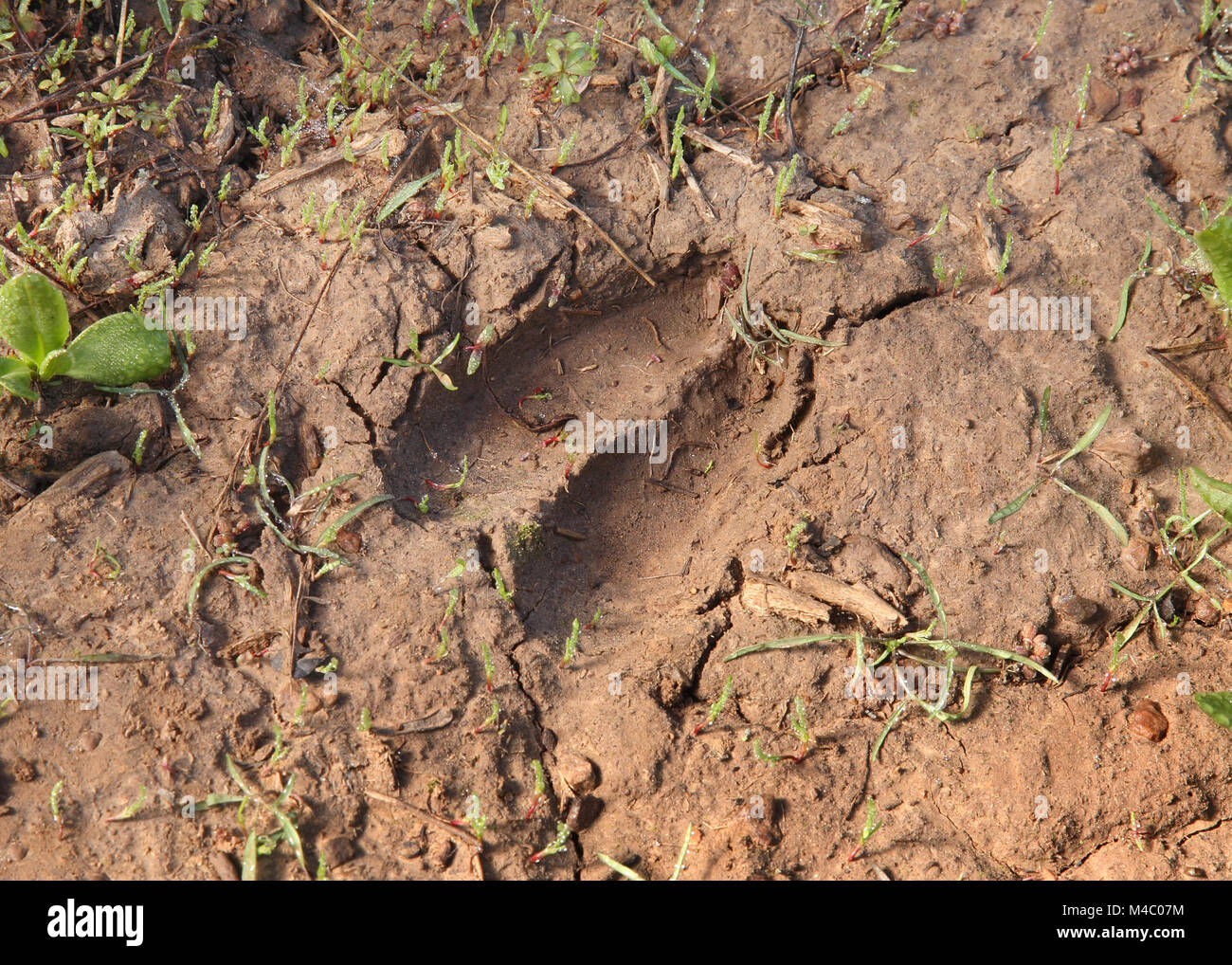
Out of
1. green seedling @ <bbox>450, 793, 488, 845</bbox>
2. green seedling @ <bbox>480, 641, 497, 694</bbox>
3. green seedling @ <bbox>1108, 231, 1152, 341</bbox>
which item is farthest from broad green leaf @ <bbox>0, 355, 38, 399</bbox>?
green seedling @ <bbox>1108, 231, 1152, 341</bbox>

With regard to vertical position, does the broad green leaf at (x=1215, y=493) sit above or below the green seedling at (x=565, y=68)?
below

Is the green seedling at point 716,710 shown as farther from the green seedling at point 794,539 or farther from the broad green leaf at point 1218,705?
the broad green leaf at point 1218,705

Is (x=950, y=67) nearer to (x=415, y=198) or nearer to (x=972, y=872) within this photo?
(x=415, y=198)

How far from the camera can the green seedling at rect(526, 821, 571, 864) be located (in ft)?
7.90

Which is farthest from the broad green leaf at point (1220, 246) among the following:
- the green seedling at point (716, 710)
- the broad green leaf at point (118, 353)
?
the broad green leaf at point (118, 353)

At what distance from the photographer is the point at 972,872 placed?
248cm

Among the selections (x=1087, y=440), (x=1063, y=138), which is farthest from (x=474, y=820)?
(x=1063, y=138)

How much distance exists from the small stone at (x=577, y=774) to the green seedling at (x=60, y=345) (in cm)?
169

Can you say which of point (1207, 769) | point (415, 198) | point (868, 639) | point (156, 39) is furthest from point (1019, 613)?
point (156, 39)

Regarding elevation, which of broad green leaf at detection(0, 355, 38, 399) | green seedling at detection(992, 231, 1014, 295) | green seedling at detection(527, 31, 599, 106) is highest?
green seedling at detection(527, 31, 599, 106)

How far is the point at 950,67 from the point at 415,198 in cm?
206

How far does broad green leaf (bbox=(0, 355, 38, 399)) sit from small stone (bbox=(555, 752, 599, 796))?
→ 187cm

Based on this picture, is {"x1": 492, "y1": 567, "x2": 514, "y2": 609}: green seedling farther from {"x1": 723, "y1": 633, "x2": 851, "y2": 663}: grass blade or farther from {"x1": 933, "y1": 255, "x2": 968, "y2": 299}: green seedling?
{"x1": 933, "y1": 255, "x2": 968, "y2": 299}: green seedling

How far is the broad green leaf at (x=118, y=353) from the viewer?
272 centimetres
